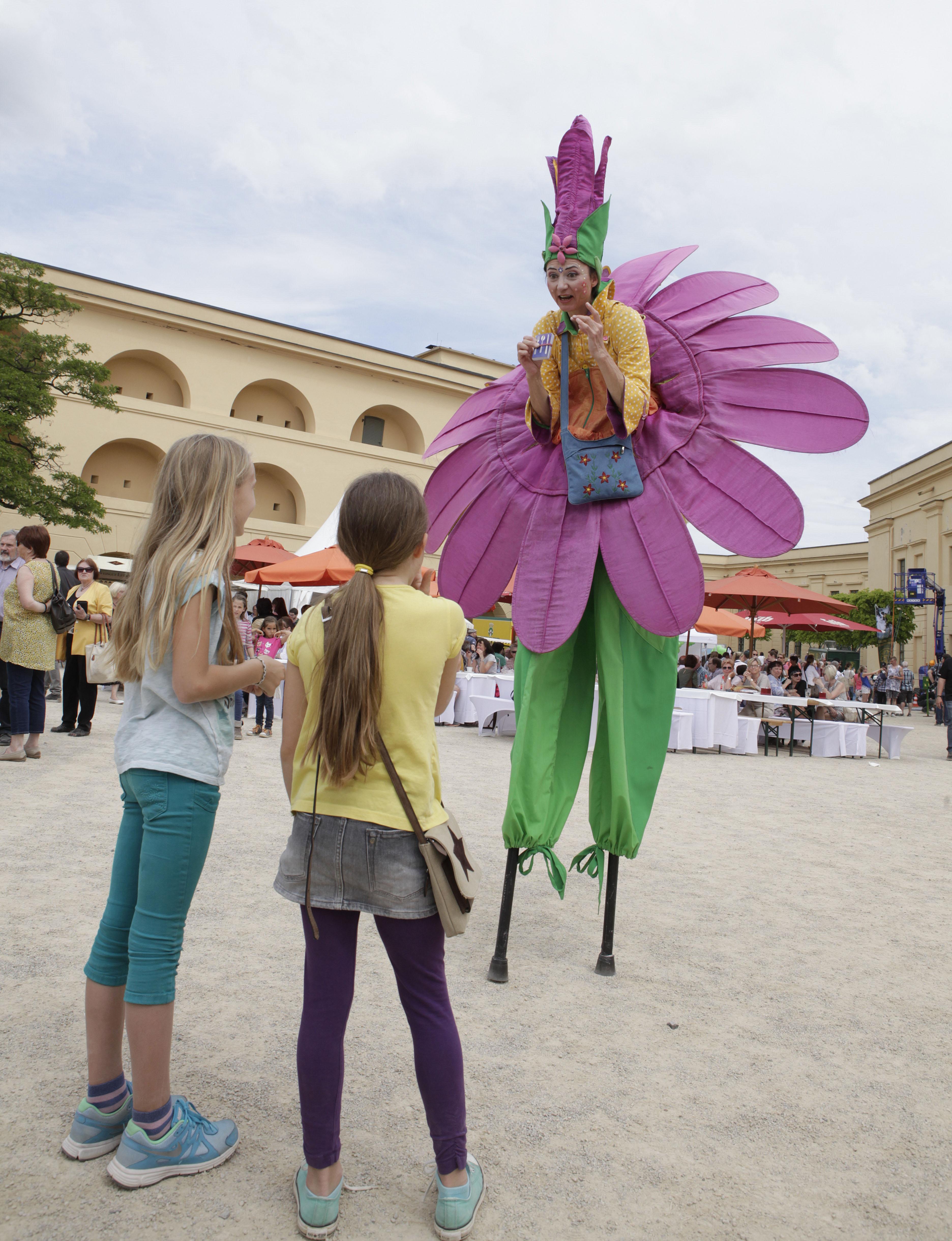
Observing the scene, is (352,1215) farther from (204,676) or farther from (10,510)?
(10,510)

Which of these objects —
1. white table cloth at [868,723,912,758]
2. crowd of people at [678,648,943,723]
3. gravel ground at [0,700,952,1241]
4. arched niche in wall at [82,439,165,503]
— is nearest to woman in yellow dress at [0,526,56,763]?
gravel ground at [0,700,952,1241]

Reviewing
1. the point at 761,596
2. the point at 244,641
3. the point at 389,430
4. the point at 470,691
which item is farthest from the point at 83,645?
the point at 389,430

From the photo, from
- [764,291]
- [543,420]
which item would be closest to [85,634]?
[543,420]

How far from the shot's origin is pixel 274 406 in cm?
3562

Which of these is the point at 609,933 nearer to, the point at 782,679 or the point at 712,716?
the point at 712,716

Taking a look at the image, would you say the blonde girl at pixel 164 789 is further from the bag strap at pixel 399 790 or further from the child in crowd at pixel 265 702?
the child in crowd at pixel 265 702

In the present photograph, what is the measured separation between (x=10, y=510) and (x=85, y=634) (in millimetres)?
24272

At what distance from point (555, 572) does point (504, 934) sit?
1298 millimetres

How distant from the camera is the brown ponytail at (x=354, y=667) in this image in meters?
1.78

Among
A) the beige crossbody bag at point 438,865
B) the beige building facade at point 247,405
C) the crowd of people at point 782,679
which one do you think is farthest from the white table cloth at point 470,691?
Result: the beige building facade at point 247,405

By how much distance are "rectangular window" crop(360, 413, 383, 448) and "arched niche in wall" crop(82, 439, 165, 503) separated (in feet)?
26.9

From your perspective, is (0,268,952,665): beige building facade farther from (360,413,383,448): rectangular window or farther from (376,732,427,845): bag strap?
(376,732,427,845): bag strap

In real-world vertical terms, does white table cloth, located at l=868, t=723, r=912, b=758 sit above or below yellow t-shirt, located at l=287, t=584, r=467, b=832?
below

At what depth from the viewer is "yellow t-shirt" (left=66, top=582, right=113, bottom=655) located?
8.19 meters
